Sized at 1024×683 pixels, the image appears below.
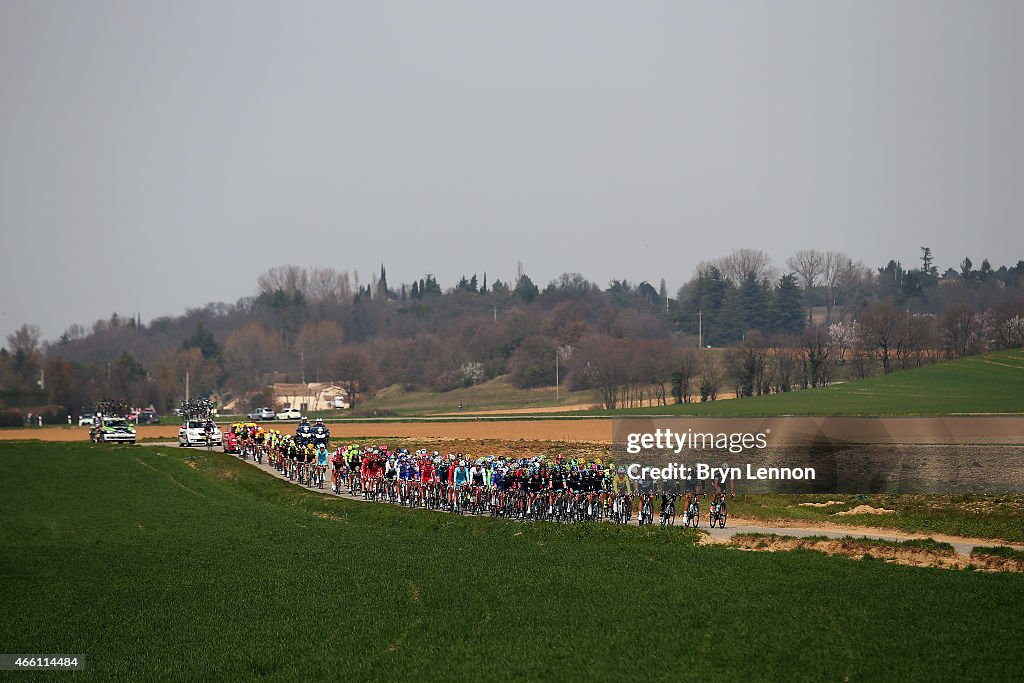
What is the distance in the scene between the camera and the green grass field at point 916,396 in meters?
103

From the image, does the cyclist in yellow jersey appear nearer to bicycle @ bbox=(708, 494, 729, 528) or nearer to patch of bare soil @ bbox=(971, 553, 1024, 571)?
bicycle @ bbox=(708, 494, 729, 528)

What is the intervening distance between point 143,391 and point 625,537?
15860cm

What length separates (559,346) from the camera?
647ft

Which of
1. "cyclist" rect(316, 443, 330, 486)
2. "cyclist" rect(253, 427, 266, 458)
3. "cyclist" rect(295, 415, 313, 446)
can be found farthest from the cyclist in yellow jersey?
"cyclist" rect(253, 427, 266, 458)

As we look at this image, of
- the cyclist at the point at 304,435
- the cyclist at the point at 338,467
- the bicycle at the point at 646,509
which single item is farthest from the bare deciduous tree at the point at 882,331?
the bicycle at the point at 646,509

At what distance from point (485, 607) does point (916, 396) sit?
10592cm

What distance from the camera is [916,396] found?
118562 millimetres

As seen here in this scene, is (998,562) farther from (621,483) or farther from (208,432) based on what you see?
(208,432)

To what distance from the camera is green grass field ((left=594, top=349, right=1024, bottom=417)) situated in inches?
4050

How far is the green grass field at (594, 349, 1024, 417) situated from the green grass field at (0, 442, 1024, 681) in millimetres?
73723

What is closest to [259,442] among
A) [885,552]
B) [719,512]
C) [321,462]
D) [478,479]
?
[321,462]

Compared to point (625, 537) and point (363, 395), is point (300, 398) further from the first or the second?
point (625, 537)

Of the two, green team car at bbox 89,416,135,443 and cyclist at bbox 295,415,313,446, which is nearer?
cyclist at bbox 295,415,313,446

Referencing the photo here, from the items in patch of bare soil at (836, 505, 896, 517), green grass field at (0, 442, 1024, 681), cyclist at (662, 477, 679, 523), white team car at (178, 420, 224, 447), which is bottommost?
green grass field at (0, 442, 1024, 681)
